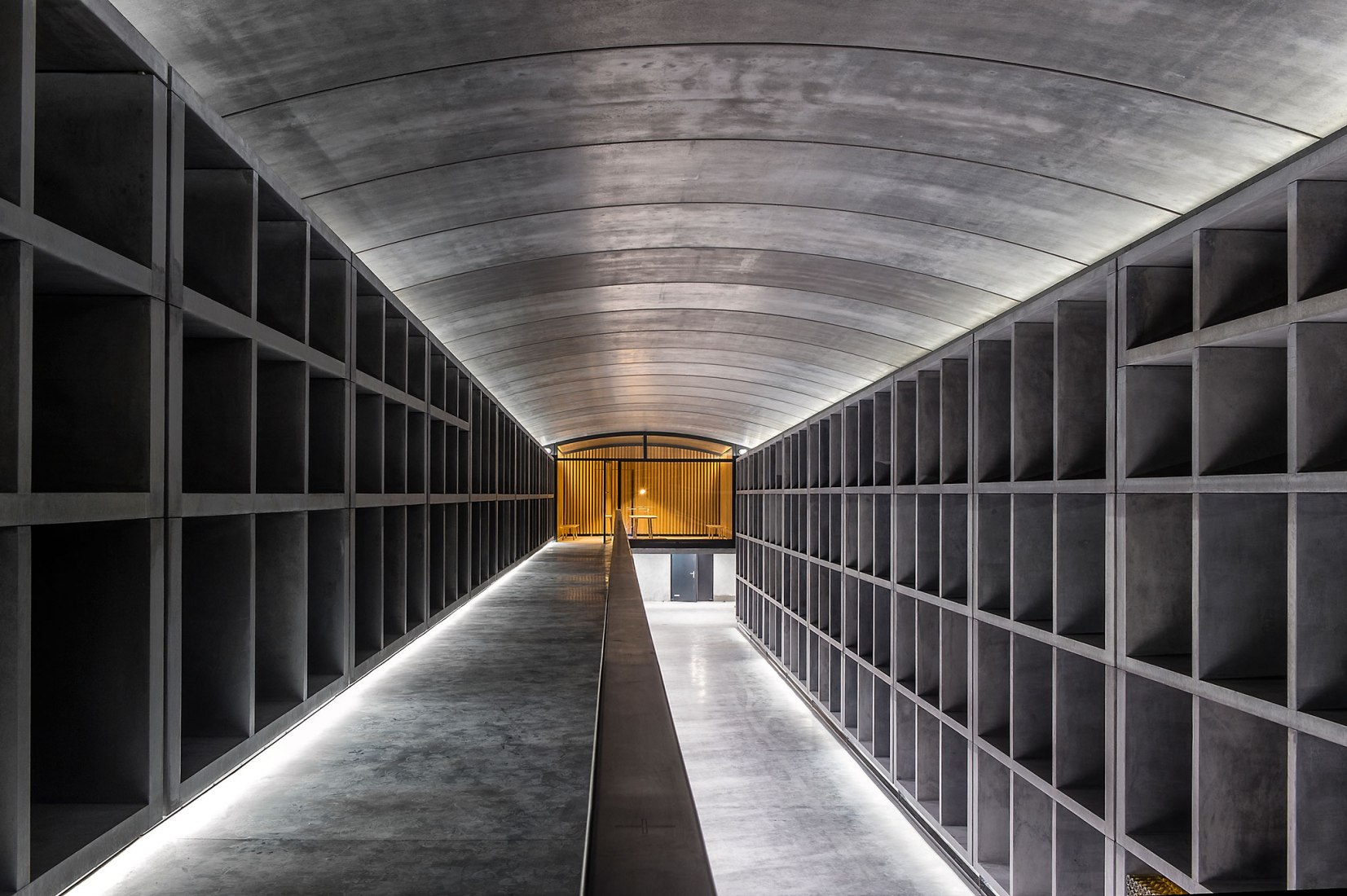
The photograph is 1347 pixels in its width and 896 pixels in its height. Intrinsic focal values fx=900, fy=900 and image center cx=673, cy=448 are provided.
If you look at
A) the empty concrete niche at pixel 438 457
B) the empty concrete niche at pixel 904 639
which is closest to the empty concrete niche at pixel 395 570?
the empty concrete niche at pixel 438 457

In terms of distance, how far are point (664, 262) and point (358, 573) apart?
14.2 ft

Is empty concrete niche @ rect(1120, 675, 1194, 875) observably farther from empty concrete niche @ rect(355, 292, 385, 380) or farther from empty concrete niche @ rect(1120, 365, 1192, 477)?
empty concrete niche @ rect(355, 292, 385, 380)

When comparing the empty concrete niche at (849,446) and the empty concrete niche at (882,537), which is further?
the empty concrete niche at (849,446)

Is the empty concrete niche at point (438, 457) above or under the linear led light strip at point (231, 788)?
above

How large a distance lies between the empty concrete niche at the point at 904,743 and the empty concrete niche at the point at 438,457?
214 inches

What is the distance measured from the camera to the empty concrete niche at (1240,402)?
4.51 meters

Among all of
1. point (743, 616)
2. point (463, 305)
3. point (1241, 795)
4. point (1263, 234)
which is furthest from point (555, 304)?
point (743, 616)

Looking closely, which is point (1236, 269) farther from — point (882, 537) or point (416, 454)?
point (882, 537)

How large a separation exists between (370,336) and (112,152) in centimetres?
278

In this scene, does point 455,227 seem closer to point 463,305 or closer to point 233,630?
point 463,305

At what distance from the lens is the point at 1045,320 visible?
6.69 m

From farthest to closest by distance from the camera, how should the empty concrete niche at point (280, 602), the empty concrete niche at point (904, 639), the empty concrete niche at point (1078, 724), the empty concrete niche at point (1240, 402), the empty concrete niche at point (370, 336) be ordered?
the empty concrete niche at point (904, 639)
the empty concrete niche at point (1078, 724)
the empty concrete niche at point (370, 336)
the empty concrete niche at point (1240, 402)
the empty concrete niche at point (280, 602)

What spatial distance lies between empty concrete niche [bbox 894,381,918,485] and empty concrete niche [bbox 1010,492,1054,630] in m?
2.66

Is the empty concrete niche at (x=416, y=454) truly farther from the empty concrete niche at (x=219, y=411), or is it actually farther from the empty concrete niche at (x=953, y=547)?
the empty concrete niche at (x=953, y=547)
